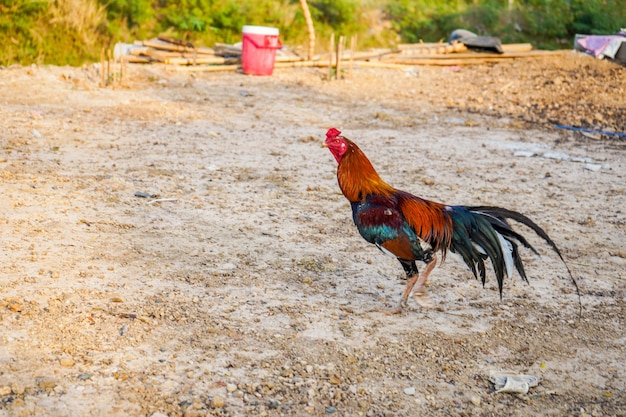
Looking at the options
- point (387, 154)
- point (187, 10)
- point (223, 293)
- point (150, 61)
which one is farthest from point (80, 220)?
point (187, 10)

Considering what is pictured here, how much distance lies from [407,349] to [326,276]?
1200 mm

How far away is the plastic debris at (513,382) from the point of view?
12.1 feet

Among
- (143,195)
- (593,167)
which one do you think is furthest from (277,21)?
(143,195)

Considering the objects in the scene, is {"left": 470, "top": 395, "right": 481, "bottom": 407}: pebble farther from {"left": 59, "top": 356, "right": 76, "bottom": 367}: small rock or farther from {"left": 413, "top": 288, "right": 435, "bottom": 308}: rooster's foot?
{"left": 59, "top": 356, "right": 76, "bottom": 367}: small rock

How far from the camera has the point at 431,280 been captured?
5.22 meters

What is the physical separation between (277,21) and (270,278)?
52.0 ft

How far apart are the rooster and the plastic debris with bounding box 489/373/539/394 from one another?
575 millimetres

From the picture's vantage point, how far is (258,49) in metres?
14.7

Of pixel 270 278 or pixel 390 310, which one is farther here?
pixel 270 278

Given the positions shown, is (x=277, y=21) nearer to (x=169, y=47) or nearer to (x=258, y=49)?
(x=169, y=47)

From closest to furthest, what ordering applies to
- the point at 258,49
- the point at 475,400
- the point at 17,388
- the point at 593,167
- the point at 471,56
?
the point at 17,388, the point at 475,400, the point at 593,167, the point at 258,49, the point at 471,56

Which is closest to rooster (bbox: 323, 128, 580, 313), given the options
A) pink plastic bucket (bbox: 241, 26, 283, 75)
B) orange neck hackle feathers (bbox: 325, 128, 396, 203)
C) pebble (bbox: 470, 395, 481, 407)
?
orange neck hackle feathers (bbox: 325, 128, 396, 203)

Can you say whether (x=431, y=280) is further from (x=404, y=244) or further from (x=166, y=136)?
(x=166, y=136)

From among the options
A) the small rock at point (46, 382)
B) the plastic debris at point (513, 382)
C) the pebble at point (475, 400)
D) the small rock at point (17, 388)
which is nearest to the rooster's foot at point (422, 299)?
the plastic debris at point (513, 382)
